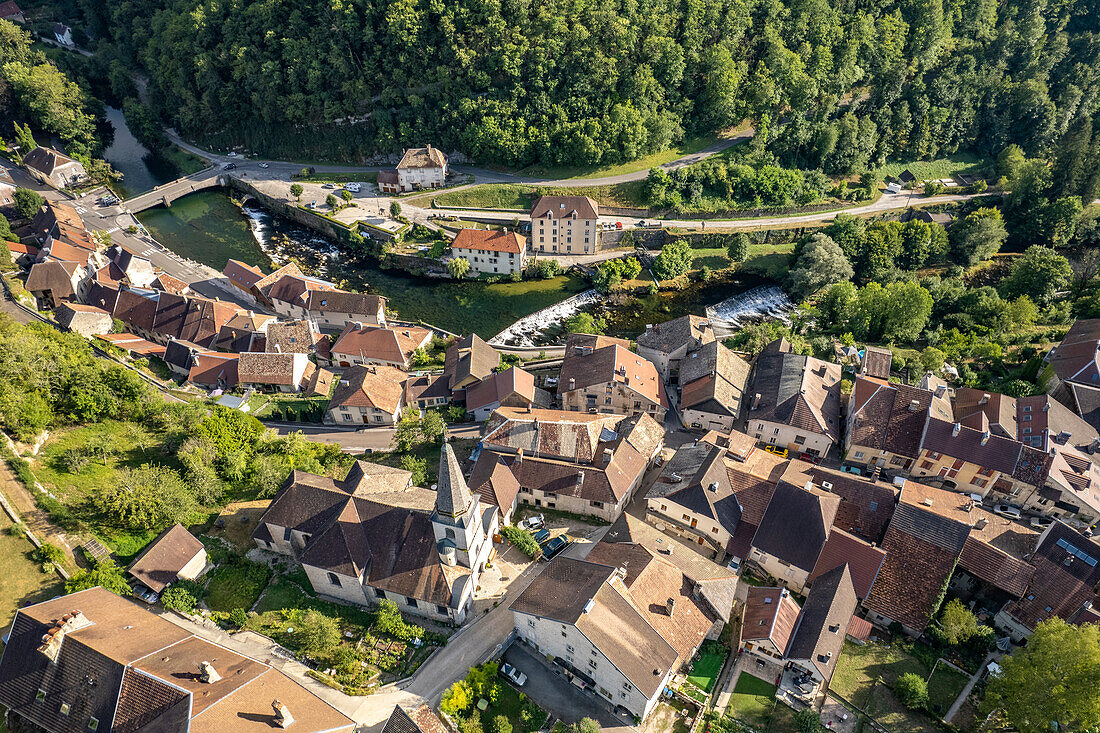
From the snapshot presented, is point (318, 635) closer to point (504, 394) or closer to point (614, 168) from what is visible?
point (504, 394)

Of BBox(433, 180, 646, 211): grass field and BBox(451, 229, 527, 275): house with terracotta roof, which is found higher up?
BBox(433, 180, 646, 211): grass field

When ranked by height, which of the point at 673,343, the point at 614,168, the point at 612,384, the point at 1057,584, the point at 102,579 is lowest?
the point at 1057,584

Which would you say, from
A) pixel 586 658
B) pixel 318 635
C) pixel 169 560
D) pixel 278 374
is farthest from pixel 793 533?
pixel 278 374

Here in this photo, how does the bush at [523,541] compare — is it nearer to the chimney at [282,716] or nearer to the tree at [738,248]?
the chimney at [282,716]

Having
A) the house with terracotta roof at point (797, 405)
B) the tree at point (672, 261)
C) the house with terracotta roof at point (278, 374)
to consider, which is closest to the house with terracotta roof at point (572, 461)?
the house with terracotta roof at point (797, 405)

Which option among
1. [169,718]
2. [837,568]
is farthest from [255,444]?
[837,568]

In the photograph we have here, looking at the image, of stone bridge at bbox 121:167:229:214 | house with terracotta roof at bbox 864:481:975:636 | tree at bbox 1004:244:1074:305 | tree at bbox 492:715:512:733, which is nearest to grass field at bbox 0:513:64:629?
tree at bbox 492:715:512:733

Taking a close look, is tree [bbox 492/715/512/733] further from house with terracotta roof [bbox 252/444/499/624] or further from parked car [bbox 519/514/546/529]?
parked car [bbox 519/514/546/529]

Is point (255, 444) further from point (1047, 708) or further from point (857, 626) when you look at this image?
point (1047, 708)
